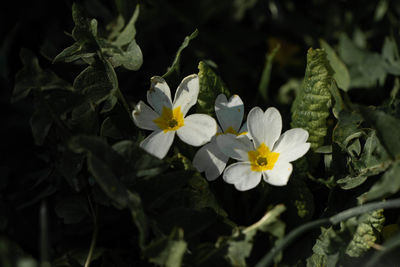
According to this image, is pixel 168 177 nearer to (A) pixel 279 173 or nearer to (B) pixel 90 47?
(A) pixel 279 173

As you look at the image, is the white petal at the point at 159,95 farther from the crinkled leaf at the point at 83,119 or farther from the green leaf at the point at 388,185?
the green leaf at the point at 388,185

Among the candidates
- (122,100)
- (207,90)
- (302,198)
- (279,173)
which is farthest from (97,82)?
(302,198)

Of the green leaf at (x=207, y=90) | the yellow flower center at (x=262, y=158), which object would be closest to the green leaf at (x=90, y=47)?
Result: the green leaf at (x=207, y=90)

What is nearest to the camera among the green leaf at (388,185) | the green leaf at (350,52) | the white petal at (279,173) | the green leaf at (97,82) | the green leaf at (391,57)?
the green leaf at (388,185)

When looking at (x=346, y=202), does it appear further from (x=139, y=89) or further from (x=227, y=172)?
(x=139, y=89)

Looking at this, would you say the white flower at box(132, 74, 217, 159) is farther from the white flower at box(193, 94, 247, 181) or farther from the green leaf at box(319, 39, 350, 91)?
the green leaf at box(319, 39, 350, 91)

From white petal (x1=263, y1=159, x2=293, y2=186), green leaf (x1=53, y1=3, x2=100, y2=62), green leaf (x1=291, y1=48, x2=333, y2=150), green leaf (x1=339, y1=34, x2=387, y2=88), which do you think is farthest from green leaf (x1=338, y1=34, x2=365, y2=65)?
green leaf (x1=53, y1=3, x2=100, y2=62)
